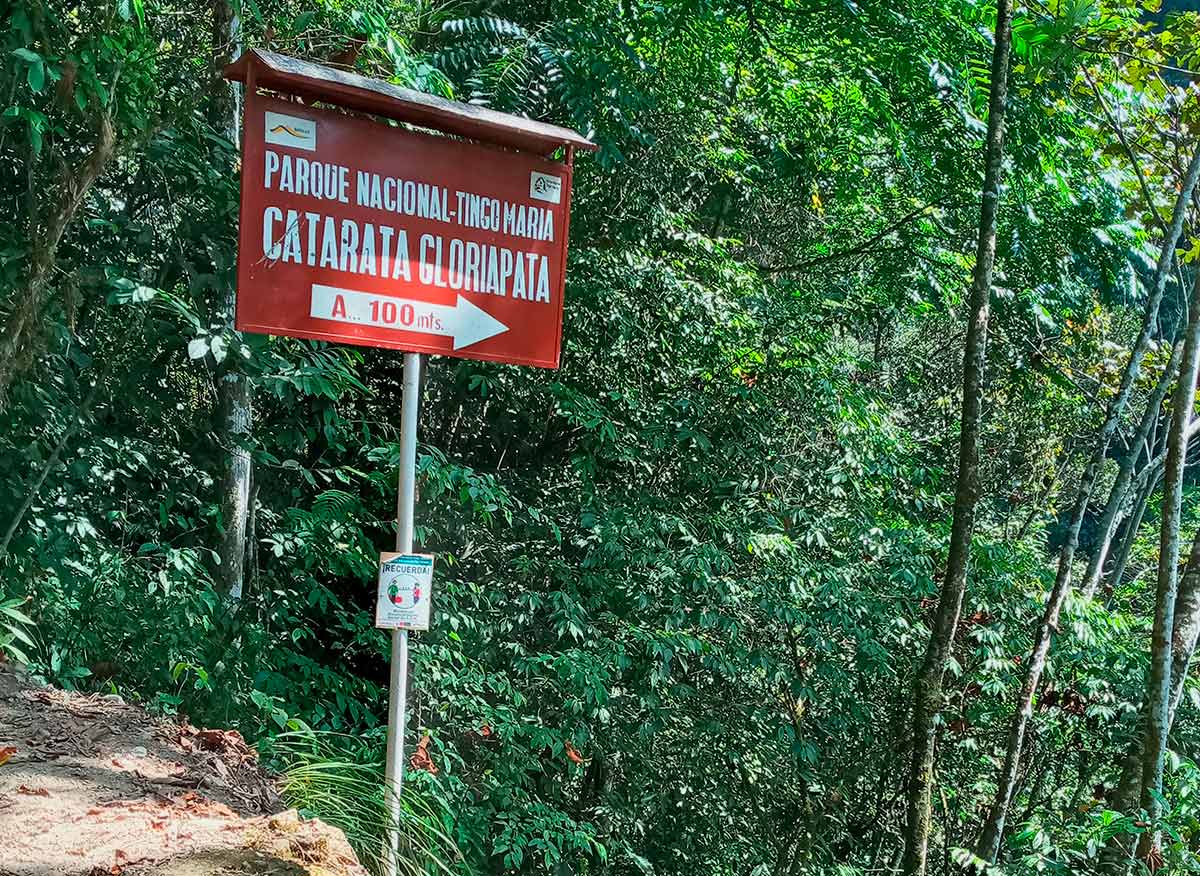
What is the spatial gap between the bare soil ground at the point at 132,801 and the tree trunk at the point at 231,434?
1.69 metres

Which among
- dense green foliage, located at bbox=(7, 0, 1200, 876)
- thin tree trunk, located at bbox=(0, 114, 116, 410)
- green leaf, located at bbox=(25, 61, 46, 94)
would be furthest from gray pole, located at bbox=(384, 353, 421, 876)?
thin tree trunk, located at bbox=(0, 114, 116, 410)

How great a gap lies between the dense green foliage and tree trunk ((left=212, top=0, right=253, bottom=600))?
7cm

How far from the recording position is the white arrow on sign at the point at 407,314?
3.17m

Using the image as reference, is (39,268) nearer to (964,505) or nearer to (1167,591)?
(964,505)

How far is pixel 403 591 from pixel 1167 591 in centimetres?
424

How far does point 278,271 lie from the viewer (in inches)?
121

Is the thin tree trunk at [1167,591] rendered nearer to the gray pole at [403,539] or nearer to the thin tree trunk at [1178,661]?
the thin tree trunk at [1178,661]

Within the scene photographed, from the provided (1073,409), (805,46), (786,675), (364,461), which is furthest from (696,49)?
(1073,409)

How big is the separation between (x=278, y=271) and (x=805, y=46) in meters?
4.33

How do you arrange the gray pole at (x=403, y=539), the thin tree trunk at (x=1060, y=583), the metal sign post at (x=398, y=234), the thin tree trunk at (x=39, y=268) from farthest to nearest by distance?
the thin tree trunk at (x=1060, y=583)
the thin tree trunk at (x=39, y=268)
the gray pole at (x=403, y=539)
the metal sign post at (x=398, y=234)

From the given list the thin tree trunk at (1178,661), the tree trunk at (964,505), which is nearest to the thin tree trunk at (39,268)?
the tree trunk at (964,505)

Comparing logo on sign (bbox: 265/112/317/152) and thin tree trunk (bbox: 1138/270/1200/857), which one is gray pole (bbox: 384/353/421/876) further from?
thin tree trunk (bbox: 1138/270/1200/857)

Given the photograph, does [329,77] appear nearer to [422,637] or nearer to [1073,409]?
[422,637]

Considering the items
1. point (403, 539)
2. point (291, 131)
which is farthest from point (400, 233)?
point (403, 539)
